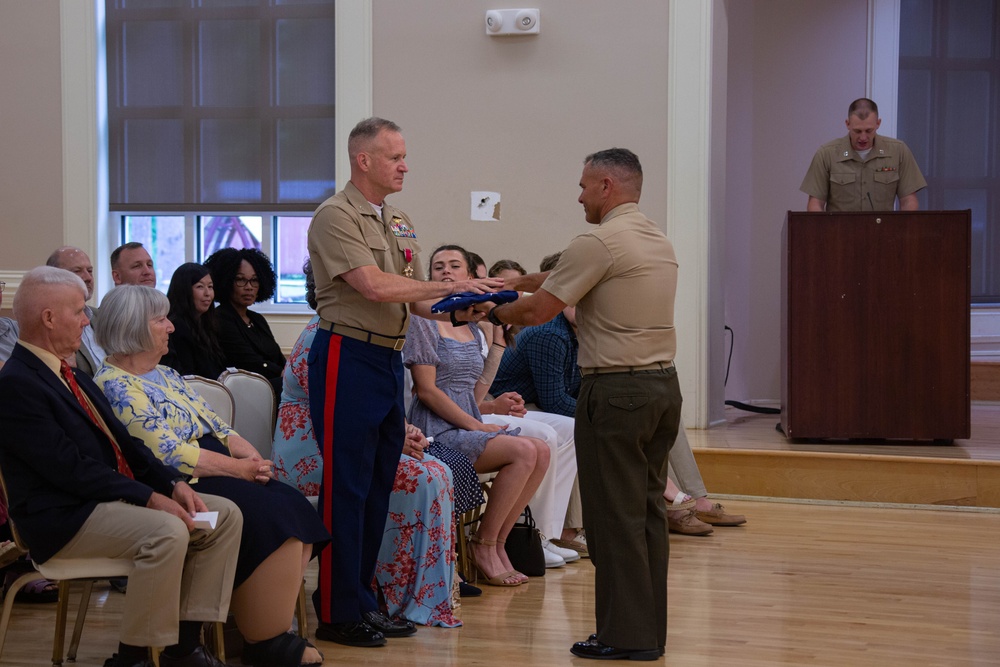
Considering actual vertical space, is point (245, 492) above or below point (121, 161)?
below

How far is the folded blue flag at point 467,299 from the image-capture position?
11.1 feet

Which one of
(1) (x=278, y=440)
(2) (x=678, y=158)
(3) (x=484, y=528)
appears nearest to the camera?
(1) (x=278, y=440)

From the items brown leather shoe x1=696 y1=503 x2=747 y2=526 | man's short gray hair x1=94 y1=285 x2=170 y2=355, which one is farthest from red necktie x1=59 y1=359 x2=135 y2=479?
brown leather shoe x1=696 y1=503 x2=747 y2=526

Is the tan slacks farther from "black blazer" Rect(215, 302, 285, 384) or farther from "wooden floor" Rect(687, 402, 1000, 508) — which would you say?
"wooden floor" Rect(687, 402, 1000, 508)

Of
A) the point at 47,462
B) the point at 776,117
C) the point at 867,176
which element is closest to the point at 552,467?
the point at 47,462

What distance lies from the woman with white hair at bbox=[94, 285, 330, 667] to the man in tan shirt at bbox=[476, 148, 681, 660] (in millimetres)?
781

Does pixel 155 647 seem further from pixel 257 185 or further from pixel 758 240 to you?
pixel 758 240

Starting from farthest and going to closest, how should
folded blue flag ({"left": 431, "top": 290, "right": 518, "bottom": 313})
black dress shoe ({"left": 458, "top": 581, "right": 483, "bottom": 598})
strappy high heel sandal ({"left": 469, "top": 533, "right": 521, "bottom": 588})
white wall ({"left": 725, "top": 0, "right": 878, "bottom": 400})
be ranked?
white wall ({"left": 725, "top": 0, "right": 878, "bottom": 400}), strappy high heel sandal ({"left": 469, "top": 533, "right": 521, "bottom": 588}), black dress shoe ({"left": 458, "top": 581, "right": 483, "bottom": 598}), folded blue flag ({"left": 431, "top": 290, "right": 518, "bottom": 313})

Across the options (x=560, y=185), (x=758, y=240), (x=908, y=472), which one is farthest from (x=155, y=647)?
(x=758, y=240)

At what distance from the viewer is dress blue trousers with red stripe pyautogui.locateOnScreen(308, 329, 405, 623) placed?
10.7 feet

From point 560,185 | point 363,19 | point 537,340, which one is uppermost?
point 363,19

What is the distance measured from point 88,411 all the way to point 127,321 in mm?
329

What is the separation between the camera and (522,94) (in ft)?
21.8

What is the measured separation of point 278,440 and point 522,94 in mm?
3580
